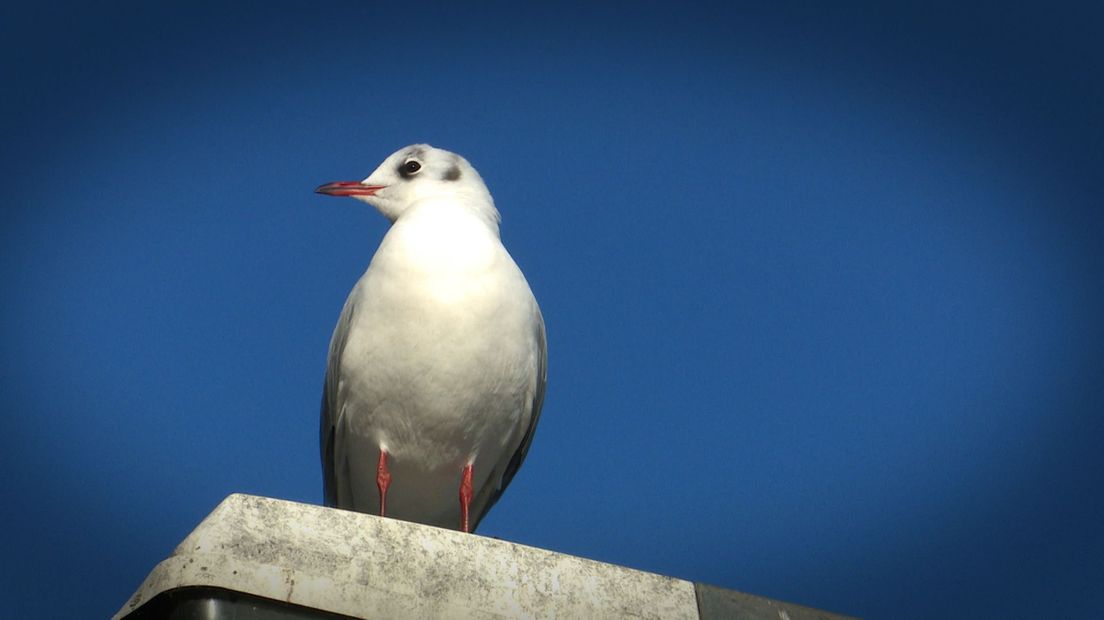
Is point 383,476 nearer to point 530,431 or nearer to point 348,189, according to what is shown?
point 530,431

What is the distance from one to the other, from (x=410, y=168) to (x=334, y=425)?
1507 millimetres

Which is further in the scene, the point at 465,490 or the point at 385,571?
the point at 465,490

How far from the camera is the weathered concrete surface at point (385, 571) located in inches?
115

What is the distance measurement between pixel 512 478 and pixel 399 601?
10.2 feet

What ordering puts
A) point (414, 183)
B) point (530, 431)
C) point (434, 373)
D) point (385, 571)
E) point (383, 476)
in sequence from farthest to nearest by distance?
1. point (414, 183)
2. point (530, 431)
3. point (383, 476)
4. point (434, 373)
5. point (385, 571)

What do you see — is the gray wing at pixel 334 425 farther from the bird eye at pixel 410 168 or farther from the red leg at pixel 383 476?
the bird eye at pixel 410 168

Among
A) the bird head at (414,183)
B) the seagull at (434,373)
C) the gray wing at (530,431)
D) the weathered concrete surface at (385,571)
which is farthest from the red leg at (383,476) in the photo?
the weathered concrete surface at (385,571)

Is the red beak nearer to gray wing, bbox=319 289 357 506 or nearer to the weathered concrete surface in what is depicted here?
gray wing, bbox=319 289 357 506

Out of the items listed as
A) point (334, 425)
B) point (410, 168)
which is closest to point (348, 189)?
point (410, 168)

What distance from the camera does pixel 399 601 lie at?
9.96ft

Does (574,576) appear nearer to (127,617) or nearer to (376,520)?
(376,520)

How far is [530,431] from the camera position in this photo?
588cm

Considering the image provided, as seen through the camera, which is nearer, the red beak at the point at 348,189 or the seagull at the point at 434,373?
the seagull at the point at 434,373

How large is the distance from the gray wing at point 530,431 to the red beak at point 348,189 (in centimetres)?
131
